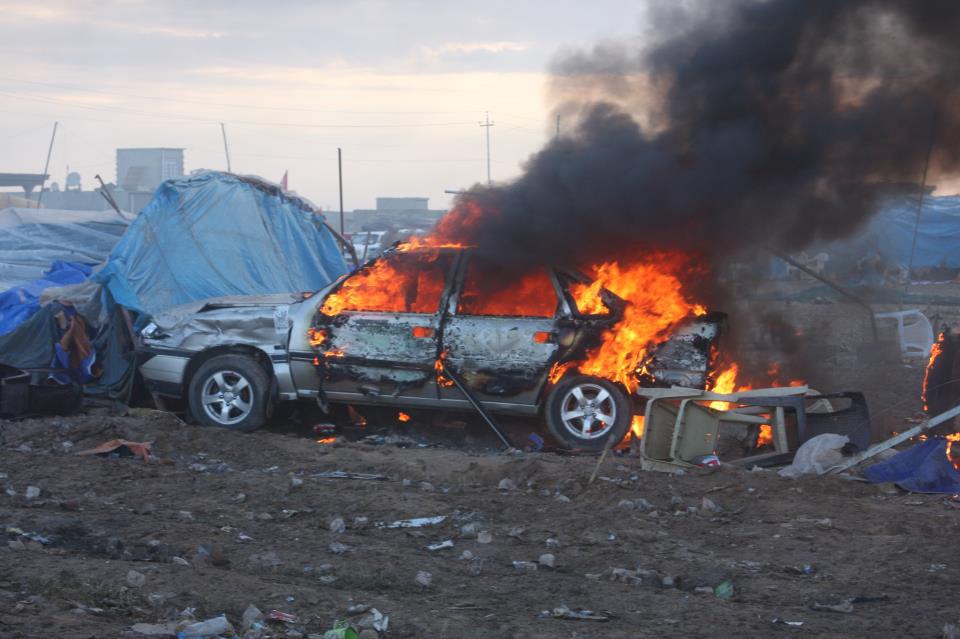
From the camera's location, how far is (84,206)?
52312mm

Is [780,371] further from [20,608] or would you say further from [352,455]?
[20,608]

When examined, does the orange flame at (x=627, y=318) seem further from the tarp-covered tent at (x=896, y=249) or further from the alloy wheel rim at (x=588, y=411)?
the tarp-covered tent at (x=896, y=249)

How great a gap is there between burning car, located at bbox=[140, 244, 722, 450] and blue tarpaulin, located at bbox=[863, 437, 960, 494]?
70.9 inches

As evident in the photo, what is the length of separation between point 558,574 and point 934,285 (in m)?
23.8

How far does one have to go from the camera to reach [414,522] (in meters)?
6.50

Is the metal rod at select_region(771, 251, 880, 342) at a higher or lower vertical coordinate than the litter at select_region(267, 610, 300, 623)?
higher

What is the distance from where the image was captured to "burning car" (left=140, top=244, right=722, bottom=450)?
29.5ft

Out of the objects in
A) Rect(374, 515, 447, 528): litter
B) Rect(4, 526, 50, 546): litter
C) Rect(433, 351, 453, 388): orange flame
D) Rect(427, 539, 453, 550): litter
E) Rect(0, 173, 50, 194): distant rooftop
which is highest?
Rect(0, 173, 50, 194): distant rooftop

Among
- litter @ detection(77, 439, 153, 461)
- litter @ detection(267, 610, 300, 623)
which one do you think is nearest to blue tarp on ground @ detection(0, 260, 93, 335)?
litter @ detection(77, 439, 153, 461)

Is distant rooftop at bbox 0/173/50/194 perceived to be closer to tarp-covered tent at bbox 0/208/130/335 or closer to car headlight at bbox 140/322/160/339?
tarp-covered tent at bbox 0/208/130/335

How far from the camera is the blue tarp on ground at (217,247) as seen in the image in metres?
12.5

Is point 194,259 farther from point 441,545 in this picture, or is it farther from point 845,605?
point 845,605

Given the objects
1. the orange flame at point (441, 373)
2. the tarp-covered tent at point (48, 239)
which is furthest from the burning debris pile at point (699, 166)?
the tarp-covered tent at point (48, 239)

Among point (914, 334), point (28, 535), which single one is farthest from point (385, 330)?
point (914, 334)
